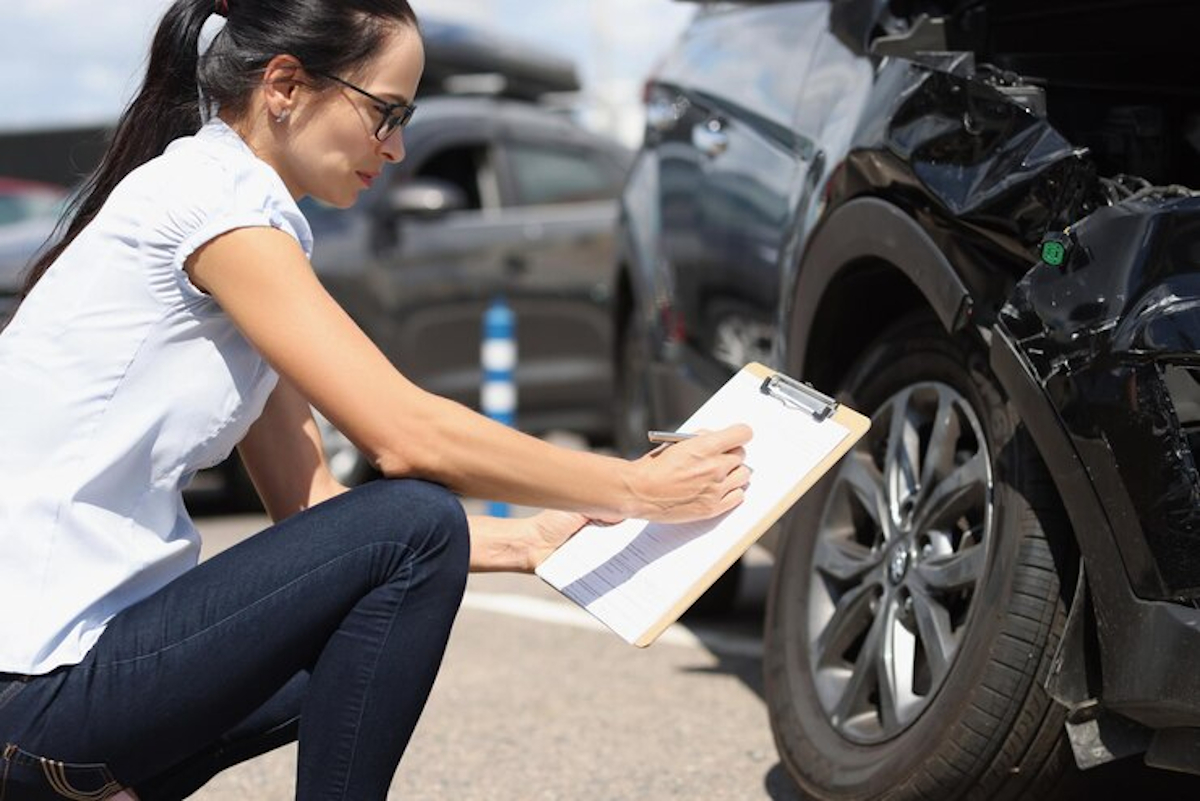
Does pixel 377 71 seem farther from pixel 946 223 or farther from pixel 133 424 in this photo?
pixel 946 223

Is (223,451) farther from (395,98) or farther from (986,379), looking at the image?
(986,379)

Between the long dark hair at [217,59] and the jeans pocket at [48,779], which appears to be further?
the long dark hair at [217,59]

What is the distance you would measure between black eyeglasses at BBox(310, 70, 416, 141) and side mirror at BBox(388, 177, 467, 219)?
5.99 metres

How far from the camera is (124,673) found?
2432 mm

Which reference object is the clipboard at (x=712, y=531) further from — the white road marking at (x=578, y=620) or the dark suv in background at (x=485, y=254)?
the dark suv in background at (x=485, y=254)

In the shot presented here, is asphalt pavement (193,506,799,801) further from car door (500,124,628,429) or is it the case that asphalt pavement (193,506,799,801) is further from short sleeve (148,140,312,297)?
car door (500,124,628,429)

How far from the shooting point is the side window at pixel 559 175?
30.4 feet

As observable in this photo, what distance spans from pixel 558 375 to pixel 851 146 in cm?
553

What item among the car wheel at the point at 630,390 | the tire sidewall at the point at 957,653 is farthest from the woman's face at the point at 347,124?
the car wheel at the point at 630,390

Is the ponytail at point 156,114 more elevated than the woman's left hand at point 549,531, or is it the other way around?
the ponytail at point 156,114

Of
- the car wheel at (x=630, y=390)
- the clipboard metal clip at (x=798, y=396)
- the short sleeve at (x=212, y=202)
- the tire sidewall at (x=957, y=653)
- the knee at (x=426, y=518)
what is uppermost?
the short sleeve at (x=212, y=202)

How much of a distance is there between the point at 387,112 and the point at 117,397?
1.70 ft

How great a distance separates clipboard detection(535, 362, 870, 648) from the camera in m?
2.54

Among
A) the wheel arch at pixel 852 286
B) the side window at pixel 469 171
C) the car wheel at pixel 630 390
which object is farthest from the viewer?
the side window at pixel 469 171
